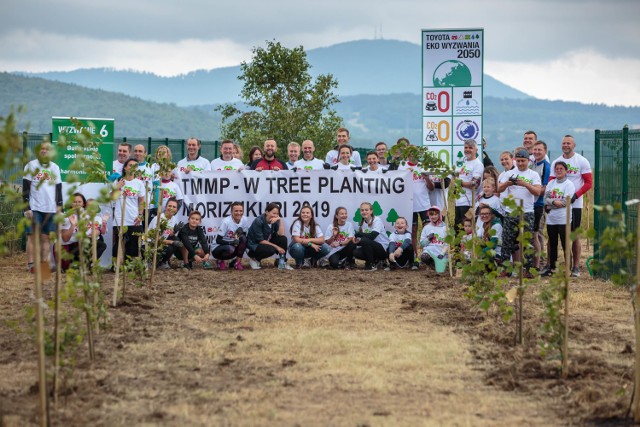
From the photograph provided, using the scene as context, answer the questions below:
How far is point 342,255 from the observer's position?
17.8m

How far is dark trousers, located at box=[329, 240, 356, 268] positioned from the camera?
17.7 meters

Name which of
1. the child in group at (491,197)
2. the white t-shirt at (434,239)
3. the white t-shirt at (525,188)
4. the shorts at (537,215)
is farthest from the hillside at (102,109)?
the white t-shirt at (525,188)

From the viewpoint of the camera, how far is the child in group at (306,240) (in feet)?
58.2

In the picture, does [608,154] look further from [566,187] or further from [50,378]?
[50,378]

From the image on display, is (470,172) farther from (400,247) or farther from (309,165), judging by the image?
(309,165)

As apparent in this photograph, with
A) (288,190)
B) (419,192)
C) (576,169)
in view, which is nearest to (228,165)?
(288,190)

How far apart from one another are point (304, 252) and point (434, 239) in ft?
6.80

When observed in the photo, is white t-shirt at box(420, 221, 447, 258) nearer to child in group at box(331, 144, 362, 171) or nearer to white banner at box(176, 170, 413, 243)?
white banner at box(176, 170, 413, 243)

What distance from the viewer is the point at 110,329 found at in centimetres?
1118

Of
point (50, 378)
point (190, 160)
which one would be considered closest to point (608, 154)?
point (190, 160)

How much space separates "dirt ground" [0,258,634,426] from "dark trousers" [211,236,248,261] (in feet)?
10.1

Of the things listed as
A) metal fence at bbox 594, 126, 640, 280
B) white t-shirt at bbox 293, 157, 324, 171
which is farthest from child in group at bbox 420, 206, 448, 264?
metal fence at bbox 594, 126, 640, 280

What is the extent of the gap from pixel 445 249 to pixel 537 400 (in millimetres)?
8344

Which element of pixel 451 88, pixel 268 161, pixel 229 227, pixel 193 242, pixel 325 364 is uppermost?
pixel 451 88
